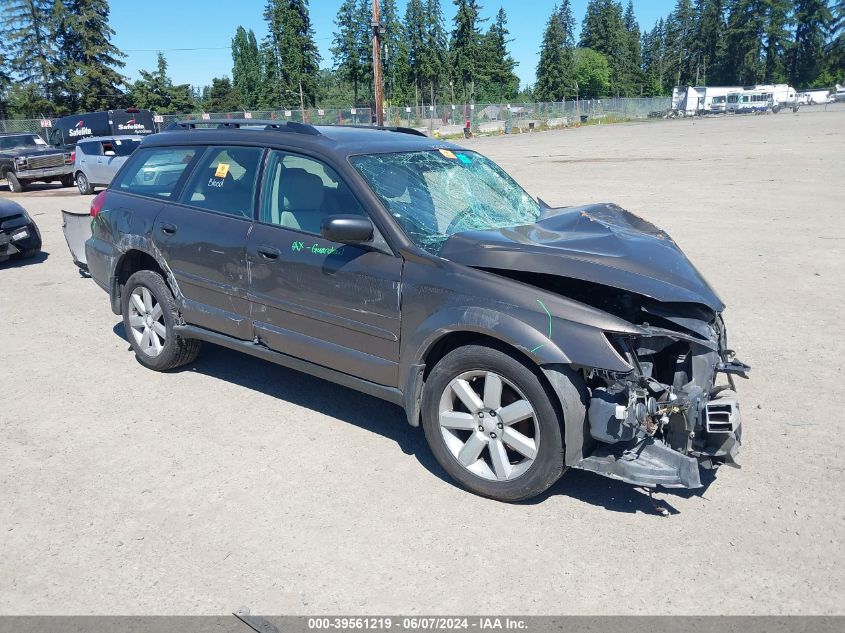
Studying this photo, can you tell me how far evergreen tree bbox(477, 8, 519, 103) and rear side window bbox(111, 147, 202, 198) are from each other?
99012mm

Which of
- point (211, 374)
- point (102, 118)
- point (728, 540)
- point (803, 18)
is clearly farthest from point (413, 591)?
point (803, 18)

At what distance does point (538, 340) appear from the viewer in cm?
338

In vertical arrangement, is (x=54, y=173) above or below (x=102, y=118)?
below

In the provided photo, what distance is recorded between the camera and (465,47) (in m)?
90.7

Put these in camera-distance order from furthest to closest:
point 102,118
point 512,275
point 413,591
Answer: point 102,118, point 512,275, point 413,591

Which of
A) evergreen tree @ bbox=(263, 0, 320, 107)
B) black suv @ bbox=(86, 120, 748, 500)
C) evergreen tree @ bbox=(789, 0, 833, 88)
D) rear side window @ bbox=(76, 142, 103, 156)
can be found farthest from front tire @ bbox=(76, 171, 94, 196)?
evergreen tree @ bbox=(789, 0, 833, 88)

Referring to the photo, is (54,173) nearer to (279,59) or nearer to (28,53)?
(28,53)

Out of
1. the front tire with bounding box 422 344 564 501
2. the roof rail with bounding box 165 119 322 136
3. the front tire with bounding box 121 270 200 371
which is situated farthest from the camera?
the front tire with bounding box 121 270 200 371

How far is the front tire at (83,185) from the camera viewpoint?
64.8 feet

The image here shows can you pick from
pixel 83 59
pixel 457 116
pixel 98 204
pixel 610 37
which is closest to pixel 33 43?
pixel 83 59

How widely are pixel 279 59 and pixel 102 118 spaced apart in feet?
215

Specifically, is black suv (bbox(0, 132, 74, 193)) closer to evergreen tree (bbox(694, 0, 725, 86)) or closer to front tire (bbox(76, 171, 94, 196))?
front tire (bbox(76, 171, 94, 196))

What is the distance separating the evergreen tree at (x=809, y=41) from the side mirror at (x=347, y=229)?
127593mm

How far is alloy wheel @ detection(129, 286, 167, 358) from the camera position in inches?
216
